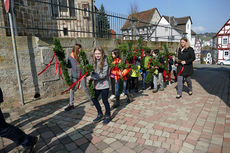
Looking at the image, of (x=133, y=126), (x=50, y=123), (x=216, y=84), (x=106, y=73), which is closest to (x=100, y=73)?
(x=106, y=73)

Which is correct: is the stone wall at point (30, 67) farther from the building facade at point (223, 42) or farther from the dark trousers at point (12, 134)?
the building facade at point (223, 42)

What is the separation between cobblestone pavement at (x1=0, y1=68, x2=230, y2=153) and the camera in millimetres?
2736

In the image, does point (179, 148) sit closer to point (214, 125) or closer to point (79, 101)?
point (214, 125)

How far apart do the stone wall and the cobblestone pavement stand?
1.62 ft

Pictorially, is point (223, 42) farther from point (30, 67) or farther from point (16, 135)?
point (16, 135)

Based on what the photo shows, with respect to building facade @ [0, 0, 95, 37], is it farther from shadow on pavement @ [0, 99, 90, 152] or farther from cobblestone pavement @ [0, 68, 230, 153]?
cobblestone pavement @ [0, 68, 230, 153]

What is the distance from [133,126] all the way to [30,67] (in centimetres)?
369

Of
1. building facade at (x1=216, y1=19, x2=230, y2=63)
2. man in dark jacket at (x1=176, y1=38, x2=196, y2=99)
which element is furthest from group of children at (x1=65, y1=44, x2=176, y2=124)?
building facade at (x1=216, y1=19, x2=230, y2=63)

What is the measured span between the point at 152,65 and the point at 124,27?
3392 mm

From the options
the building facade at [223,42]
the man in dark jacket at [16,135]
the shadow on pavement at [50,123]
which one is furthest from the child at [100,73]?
the building facade at [223,42]

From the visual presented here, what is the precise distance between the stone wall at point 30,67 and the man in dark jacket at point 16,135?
2.80 meters

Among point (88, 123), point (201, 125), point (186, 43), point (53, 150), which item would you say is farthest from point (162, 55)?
point (53, 150)

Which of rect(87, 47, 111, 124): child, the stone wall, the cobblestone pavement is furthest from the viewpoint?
the stone wall

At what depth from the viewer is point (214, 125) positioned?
135 inches
